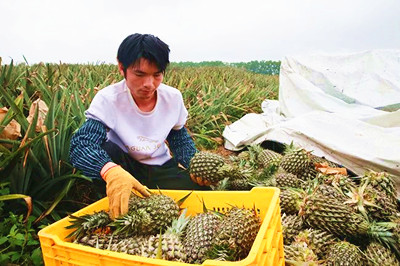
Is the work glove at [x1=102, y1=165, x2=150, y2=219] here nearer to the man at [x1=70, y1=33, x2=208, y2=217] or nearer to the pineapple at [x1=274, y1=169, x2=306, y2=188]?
the man at [x1=70, y1=33, x2=208, y2=217]

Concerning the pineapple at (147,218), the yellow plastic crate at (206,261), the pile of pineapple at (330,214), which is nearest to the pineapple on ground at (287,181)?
the pile of pineapple at (330,214)

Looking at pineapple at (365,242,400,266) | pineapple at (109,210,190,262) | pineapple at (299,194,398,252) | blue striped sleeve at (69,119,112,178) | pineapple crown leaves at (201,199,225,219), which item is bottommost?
pineapple at (365,242,400,266)

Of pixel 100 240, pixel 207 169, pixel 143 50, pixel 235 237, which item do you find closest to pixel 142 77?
pixel 143 50

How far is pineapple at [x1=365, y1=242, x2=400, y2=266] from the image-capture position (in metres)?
1.67

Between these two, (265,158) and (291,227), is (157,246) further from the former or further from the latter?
(265,158)

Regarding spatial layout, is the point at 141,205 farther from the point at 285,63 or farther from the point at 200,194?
the point at 285,63

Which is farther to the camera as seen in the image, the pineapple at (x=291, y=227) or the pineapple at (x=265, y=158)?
the pineapple at (x=265, y=158)

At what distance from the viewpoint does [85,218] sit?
1.48 metres

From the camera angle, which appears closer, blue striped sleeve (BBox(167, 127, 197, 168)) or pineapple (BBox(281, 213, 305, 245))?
pineapple (BBox(281, 213, 305, 245))

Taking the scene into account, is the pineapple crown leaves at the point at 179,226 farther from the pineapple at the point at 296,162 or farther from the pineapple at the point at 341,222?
the pineapple at the point at 296,162

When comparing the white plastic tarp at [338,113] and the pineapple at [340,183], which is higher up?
the white plastic tarp at [338,113]

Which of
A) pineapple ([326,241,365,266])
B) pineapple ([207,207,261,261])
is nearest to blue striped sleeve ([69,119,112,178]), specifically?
pineapple ([207,207,261,261])

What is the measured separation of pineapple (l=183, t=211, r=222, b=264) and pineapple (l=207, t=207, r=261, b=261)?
2cm

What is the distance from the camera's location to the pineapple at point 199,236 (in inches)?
53.4
